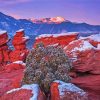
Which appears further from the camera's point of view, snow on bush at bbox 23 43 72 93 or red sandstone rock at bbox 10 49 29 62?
red sandstone rock at bbox 10 49 29 62

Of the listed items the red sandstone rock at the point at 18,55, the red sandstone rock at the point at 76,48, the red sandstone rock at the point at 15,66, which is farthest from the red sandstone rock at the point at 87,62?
the red sandstone rock at the point at 18,55

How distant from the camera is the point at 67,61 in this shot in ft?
76.1

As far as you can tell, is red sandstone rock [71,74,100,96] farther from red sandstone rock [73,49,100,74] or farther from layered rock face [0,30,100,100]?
red sandstone rock [73,49,100,74]

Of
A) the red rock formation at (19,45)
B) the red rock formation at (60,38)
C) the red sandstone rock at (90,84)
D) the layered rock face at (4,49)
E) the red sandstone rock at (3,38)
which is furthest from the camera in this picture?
the red rock formation at (19,45)

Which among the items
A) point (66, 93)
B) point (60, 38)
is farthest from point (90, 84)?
point (60, 38)

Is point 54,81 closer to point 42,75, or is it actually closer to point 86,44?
point 42,75

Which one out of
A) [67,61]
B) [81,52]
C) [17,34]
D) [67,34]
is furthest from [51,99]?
[17,34]

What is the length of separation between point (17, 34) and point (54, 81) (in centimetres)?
3560

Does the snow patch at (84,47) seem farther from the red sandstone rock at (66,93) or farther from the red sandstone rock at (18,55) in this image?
the red sandstone rock at (18,55)

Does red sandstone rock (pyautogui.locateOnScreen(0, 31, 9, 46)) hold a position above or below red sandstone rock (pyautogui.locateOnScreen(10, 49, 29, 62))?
above

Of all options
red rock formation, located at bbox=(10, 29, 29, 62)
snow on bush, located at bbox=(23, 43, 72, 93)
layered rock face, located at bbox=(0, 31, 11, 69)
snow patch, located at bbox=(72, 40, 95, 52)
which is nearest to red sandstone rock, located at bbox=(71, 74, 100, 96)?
snow on bush, located at bbox=(23, 43, 72, 93)

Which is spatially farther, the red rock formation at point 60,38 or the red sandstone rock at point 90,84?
the red rock formation at point 60,38

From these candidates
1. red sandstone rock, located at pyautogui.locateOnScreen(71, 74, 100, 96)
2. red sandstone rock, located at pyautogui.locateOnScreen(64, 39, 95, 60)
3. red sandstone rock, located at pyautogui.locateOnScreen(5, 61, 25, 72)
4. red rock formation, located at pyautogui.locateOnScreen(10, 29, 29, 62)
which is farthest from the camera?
red rock formation, located at pyautogui.locateOnScreen(10, 29, 29, 62)

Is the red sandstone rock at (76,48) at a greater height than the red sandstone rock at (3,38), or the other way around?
the red sandstone rock at (76,48)
